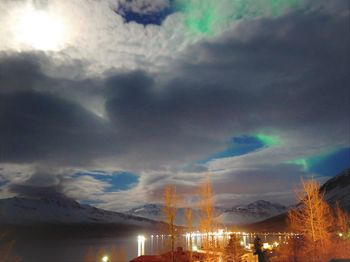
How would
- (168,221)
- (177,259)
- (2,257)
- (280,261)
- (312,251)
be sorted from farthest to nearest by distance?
(280,261) → (312,251) → (177,259) → (168,221) → (2,257)

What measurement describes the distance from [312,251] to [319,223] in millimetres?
6301

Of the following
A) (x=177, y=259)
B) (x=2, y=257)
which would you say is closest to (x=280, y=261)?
(x=177, y=259)

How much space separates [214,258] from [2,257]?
29.1 meters

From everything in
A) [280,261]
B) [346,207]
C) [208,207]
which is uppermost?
[346,207]

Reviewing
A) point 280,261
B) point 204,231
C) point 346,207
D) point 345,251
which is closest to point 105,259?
point 204,231

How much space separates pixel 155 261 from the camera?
47.5m

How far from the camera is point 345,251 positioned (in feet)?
167

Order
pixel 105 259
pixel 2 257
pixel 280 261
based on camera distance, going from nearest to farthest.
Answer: pixel 2 257, pixel 105 259, pixel 280 261

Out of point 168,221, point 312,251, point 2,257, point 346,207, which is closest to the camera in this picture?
point 2,257

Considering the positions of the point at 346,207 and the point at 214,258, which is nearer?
the point at 214,258

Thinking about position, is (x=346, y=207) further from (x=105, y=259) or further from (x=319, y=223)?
(x=105, y=259)

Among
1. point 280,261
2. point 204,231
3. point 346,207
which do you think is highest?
point 346,207

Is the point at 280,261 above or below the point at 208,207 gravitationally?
below

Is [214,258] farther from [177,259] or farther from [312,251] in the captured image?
[312,251]
